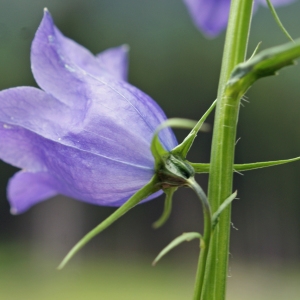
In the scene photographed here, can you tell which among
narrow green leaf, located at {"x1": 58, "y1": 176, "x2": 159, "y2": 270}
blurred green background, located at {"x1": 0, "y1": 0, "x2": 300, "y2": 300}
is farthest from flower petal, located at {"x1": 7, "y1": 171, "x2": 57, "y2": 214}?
blurred green background, located at {"x1": 0, "y1": 0, "x2": 300, "y2": 300}

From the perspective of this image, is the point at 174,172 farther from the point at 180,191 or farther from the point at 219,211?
the point at 180,191

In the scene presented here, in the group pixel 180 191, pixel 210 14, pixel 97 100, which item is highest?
pixel 180 191

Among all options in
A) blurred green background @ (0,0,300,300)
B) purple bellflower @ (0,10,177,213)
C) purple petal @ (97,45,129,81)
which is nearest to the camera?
purple bellflower @ (0,10,177,213)

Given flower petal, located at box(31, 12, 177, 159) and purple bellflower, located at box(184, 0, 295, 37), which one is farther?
purple bellflower, located at box(184, 0, 295, 37)

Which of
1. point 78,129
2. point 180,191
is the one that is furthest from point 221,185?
point 180,191

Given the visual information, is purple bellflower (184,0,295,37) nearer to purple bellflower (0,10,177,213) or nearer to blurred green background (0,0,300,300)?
purple bellflower (0,10,177,213)

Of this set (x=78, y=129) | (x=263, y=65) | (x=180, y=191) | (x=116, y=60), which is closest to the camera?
(x=263, y=65)

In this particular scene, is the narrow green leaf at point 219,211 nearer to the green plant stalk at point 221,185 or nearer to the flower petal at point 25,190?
the green plant stalk at point 221,185

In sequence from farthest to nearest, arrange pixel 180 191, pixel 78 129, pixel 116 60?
1. pixel 180 191
2. pixel 116 60
3. pixel 78 129
